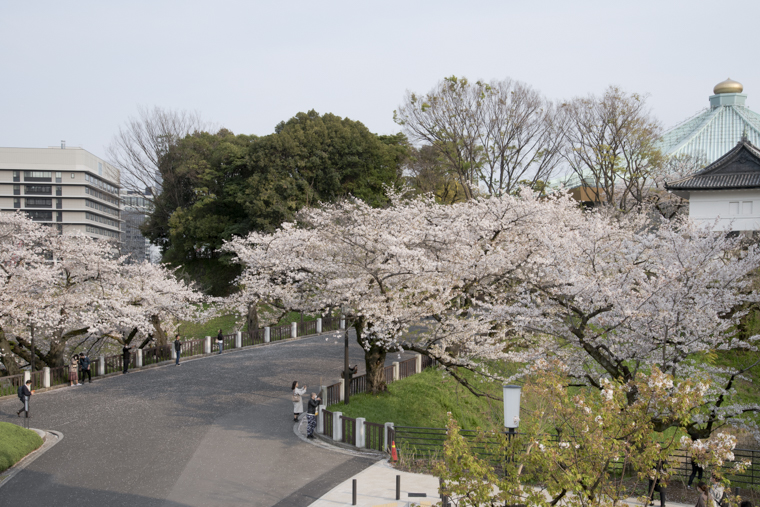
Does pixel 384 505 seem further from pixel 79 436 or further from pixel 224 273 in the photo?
pixel 224 273

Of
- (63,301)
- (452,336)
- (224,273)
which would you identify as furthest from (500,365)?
(224,273)

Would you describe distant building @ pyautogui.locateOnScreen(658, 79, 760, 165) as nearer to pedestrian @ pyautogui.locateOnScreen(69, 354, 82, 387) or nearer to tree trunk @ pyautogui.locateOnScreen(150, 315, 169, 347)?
tree trunk @ pyautogui.locateOnScreen(150, 315, 169, 347)

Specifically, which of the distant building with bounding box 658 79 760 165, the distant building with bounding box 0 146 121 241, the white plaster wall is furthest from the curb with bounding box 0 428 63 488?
the distant building with bounding box 658 79 760 165

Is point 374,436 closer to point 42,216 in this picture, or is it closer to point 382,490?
point 382,490

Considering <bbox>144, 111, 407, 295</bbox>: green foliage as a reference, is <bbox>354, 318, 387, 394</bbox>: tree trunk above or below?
below

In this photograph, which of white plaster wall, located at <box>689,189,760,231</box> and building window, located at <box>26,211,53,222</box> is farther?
building window, located at <box>26,211,53,222</box>

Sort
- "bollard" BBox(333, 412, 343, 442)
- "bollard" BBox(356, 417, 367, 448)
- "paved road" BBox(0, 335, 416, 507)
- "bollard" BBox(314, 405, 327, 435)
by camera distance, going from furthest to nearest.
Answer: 1. "bollard" BBox(314, 405, 327, 435)
2. "bollard" BBox(333, 412, 343, 442)
3. "bollard" BBox(356, 417, 367, 448)
4. "paved road" BBox(0, 335, 416, 507)

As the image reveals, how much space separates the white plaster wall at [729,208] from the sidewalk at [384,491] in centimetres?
2204

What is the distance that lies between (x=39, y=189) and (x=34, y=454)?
2833 inches

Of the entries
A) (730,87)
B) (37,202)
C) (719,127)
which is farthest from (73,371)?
(730,87)

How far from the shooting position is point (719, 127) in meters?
71.1

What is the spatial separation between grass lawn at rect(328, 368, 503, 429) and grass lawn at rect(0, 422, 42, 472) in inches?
334

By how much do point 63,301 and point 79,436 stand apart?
32.2ft

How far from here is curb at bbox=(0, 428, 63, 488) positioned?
13.2 m
